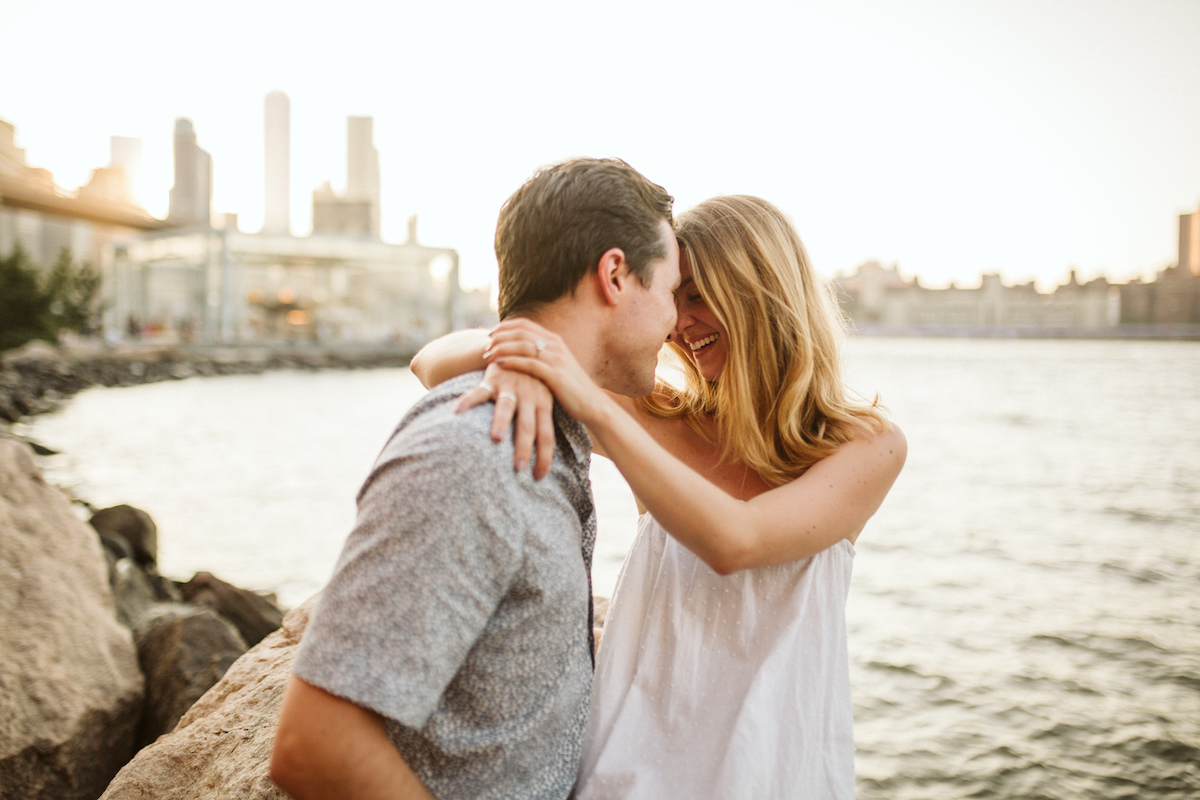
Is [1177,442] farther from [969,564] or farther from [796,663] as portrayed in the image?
[796,663]

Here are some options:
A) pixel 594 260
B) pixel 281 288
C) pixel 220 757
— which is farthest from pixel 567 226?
pixel 281 288

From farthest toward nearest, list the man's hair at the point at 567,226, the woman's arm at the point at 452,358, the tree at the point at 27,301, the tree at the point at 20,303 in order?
the tree at the point at 27,301 → the tree at the point at 20,303 → the woman's arm at the point at 452,358 → the man's hair at the point at 567,226

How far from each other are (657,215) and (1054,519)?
13.1 metres

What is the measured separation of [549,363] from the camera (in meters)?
1.28

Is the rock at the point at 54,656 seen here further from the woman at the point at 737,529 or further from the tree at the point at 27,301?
the tree at the point at 27,301

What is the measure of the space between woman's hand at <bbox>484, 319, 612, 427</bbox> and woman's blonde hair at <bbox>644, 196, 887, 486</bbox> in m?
0.64

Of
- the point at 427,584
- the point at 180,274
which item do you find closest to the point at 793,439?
the point at 427,584

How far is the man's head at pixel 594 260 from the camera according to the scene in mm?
1372

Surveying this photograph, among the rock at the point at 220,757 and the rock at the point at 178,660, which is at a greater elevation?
the rock at the point at 220,757

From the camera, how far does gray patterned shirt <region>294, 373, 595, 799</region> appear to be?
1035 millimetres

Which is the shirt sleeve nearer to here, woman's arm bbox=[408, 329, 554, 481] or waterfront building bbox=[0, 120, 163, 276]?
woman's arm bbox=[408, 329, 554, 481]

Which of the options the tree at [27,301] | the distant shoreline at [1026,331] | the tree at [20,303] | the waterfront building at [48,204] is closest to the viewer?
the tree at [20,303]

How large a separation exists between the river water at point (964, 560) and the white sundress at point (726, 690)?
0.78 m

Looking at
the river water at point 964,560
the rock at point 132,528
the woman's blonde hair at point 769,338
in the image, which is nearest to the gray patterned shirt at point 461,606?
the woman's blonde hair at point 769,338
